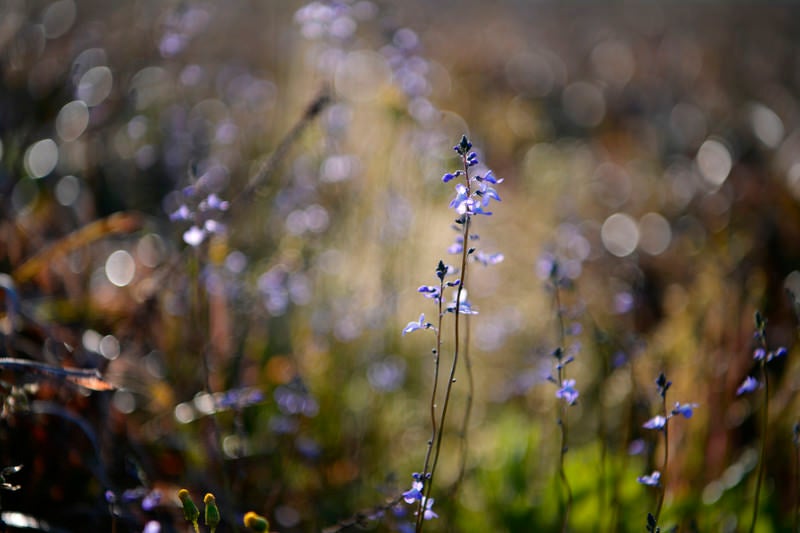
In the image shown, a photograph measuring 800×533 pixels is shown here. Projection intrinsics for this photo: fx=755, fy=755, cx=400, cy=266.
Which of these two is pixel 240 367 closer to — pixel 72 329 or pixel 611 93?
pixel 72 329

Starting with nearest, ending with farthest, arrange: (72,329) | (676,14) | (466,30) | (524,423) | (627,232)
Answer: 1. (72,329)
2. (524,423)
3. (627,232)
4. (466,30)
5. (676,14)

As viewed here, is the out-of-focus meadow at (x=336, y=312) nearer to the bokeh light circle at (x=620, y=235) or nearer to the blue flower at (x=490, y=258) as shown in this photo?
the bokeh light circle at (x=620, y=235)

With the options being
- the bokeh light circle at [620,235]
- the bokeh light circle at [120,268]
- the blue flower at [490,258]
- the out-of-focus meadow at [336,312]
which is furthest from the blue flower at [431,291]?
the bokeh light circle at [620,235]

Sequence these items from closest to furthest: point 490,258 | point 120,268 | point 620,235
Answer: point 490,258
point 120,268
point 620,235

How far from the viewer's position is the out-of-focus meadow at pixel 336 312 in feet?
7.31

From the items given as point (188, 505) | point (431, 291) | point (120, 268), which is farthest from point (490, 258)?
point (120, 268)

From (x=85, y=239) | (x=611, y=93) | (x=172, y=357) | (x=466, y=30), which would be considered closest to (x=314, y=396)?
(x=172, y=357)

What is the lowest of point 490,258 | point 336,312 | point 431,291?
point 431,291

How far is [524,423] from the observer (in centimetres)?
301

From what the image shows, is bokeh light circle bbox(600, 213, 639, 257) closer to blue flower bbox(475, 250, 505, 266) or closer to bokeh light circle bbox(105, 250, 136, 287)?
bokeh light circle bbox(105, 250, 136, 287)

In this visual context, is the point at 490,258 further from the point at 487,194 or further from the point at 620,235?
the point at 620,235

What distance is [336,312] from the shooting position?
10.5ft

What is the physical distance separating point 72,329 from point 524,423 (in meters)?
1.76

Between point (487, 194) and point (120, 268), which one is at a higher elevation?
point (120, 268)
